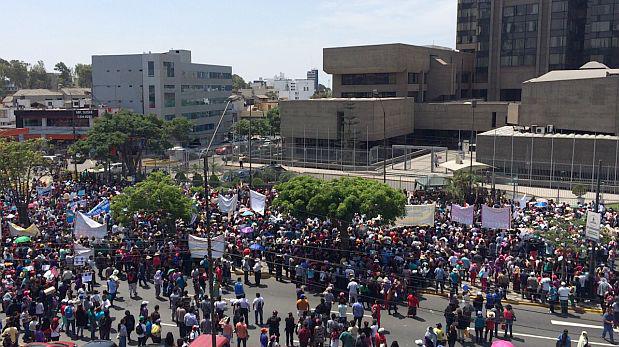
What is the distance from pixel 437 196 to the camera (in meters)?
37.9

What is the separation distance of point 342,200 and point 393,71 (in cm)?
4900

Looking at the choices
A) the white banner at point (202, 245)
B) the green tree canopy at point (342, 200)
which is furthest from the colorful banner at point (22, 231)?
the green tree canopy at point (342, 200)

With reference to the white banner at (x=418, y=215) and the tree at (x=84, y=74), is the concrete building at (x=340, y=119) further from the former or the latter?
the tree at (x=84, y=74)

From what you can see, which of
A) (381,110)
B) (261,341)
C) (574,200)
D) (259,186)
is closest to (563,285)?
(261,341)

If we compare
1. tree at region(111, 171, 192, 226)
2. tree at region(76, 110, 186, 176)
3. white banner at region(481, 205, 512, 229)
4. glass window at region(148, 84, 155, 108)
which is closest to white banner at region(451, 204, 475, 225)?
white banner at region(481, 205, 512, 229)

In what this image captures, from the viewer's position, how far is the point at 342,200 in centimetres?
2603

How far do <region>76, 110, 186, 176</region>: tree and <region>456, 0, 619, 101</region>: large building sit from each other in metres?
47.9

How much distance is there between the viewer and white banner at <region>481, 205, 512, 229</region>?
25812mm

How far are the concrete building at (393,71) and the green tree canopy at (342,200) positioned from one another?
47.0m

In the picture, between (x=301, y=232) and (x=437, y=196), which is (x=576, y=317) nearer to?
(x=301, y=232)

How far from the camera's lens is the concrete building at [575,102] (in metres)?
50.3

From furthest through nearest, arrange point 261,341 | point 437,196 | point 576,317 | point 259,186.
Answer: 1. point 259,186
2. point 437,196
3. point 576,317
4. point 261,341

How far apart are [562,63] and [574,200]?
143 ft

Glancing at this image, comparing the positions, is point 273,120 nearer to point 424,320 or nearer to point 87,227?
point 87,227
